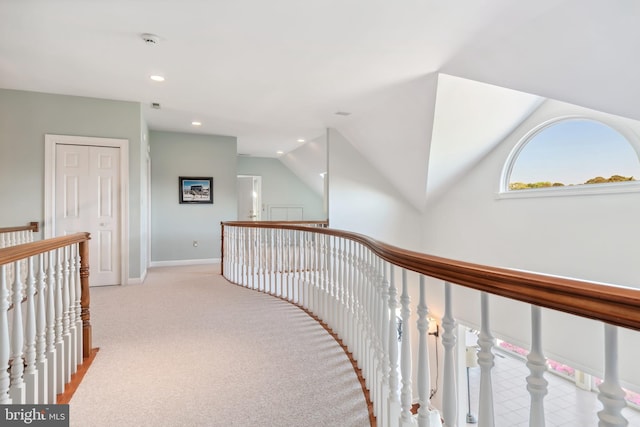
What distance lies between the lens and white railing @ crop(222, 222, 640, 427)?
1.90 ft

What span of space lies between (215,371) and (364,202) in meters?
4.77

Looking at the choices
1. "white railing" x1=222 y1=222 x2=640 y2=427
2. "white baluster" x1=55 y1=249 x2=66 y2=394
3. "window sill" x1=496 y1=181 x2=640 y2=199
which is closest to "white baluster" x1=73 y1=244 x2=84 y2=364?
"white baluster" x1=55 y1=249 x2=66 y2=394

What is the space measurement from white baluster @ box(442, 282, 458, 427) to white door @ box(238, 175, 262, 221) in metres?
8.45

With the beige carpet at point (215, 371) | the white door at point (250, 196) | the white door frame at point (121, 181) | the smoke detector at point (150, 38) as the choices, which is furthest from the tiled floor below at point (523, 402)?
the white door at point (250, 196)

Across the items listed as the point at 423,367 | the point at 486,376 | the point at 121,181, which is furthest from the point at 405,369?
the point at 121,181

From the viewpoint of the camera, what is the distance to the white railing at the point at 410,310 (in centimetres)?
58

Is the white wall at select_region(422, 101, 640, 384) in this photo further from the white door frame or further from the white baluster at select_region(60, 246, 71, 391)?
the white door frame

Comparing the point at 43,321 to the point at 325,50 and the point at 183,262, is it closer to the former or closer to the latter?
the point at 325,50

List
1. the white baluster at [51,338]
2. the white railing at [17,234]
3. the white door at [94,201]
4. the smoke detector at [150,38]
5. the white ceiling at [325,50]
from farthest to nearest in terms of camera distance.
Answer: the white door at [94,201], the white railing at [17,234], the smoke detector at [150,38], the white ceiling at [325,50], the white baluster at [51,338]

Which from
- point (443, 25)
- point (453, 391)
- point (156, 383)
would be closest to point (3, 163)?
point (156, 383)

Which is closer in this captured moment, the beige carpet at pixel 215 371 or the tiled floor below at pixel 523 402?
the tiled floor below at pixel 523 402

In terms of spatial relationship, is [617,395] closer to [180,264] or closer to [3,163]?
[3,163]

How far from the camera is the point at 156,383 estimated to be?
6.51ft

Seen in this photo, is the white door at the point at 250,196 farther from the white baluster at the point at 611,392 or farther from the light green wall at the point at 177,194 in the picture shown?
the white baluster at the point at 611,392
